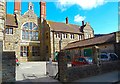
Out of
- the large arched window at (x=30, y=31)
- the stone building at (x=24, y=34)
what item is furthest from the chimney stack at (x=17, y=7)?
the large arched window at (x=30, y=31)

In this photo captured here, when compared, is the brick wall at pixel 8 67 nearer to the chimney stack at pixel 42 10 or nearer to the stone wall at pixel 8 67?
the stone wall at pixel 8 67

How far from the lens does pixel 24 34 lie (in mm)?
34719

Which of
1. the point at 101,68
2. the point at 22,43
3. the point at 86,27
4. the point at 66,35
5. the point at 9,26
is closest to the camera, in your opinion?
the point at 101,68

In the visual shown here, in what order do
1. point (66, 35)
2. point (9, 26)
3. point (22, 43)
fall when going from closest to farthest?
1. point (9, 26)
2. point (22, 43)
3. point (66, 35)

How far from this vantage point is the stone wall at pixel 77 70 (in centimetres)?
1081

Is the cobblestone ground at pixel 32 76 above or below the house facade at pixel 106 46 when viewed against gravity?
below

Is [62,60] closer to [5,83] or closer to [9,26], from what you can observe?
[5,83]

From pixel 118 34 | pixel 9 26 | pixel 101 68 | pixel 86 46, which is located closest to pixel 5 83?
pixel 101 68

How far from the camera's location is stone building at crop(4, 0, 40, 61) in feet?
106

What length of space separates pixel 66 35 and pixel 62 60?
2709 centimetres

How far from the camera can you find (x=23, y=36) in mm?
34562

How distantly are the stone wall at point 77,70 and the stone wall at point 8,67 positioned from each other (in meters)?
3.63

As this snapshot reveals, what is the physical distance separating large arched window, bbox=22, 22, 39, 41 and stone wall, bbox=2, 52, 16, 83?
26.7 m

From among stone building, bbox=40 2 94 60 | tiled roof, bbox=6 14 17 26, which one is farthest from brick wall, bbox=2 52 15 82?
stone building, bbox=40 2 94 60
